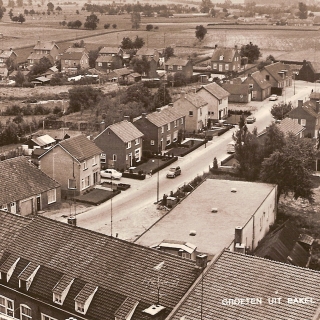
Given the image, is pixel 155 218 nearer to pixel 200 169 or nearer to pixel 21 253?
pixel 200 169

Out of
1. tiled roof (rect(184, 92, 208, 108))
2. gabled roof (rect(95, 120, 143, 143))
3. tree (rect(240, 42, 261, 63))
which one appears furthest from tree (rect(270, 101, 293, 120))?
tree (rect(240, 42, 261, 63))

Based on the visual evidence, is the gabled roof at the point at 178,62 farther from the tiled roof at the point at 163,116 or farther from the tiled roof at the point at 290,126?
the tiled roof at the point at 290,126

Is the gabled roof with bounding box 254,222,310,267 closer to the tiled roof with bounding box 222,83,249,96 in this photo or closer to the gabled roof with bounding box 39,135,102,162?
the gabled roof with bounding box 39,135,102,162

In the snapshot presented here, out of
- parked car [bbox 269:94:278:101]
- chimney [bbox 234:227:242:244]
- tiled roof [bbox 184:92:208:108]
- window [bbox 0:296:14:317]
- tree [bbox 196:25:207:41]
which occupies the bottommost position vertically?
parked car [bbox 269:94:278:101]

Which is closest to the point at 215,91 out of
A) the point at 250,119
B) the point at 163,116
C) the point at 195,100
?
the point at 250,119

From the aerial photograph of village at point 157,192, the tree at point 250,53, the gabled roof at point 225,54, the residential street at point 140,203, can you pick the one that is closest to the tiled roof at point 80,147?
the aerial photograph of village at point 157,192

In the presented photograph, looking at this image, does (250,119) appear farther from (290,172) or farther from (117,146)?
(290,172)
